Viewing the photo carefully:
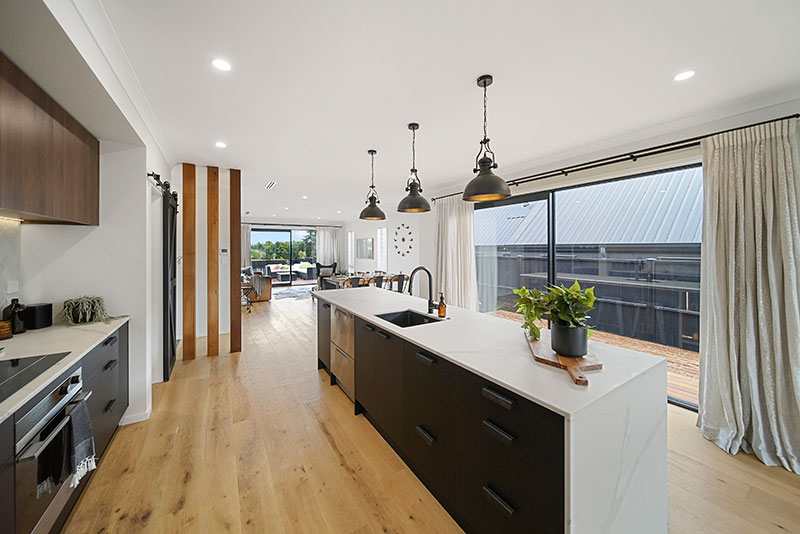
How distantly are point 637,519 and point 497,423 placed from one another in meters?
0.65

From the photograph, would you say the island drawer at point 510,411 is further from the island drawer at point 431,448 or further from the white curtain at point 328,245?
the white curtain at point 328,245

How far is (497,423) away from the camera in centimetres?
125

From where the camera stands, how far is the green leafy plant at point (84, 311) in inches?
84.5

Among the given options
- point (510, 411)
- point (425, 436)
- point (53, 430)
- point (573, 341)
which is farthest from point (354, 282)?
point (510, 411)

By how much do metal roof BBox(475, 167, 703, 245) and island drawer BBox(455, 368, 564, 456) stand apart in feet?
9.29

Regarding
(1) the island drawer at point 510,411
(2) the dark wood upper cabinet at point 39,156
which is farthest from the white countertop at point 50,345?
(1) the island drawer at point 510,411

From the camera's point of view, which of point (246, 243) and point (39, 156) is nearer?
point (39, 156)

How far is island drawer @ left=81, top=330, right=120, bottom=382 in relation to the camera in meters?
1.73

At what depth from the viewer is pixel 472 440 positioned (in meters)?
1.38

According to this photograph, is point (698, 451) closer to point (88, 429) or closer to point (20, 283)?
point (88, 429)

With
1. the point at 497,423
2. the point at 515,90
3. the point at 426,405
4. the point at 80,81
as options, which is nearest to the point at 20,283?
the point at 80,81

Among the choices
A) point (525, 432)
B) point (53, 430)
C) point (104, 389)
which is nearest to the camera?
point (525, 432)

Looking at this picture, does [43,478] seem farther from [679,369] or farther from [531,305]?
[679,369]

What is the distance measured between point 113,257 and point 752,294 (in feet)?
15.8
